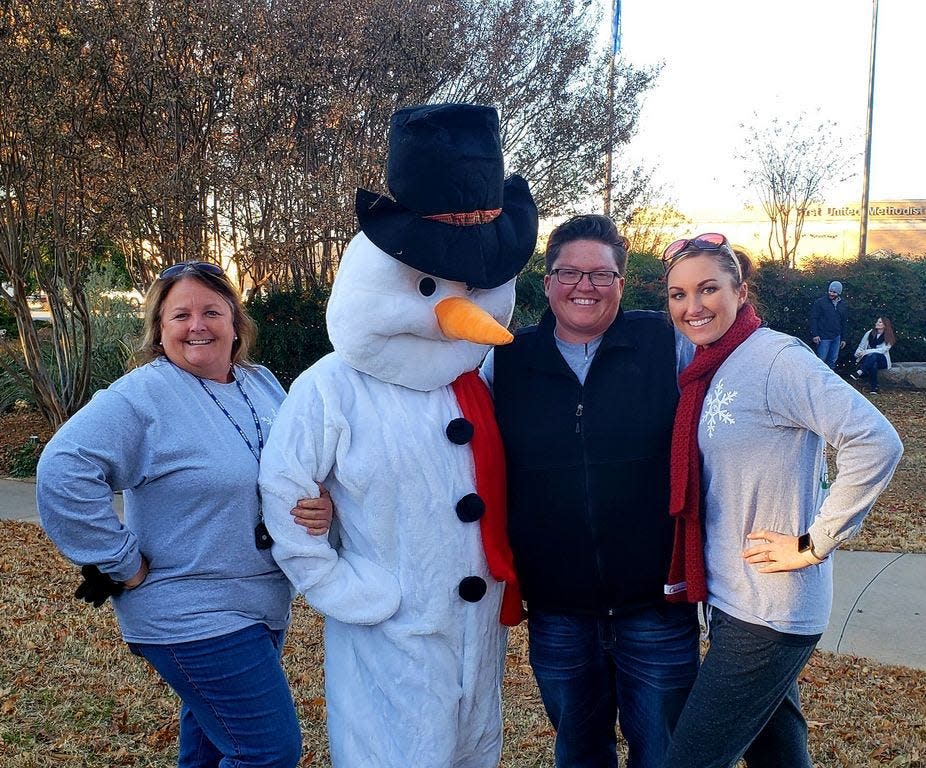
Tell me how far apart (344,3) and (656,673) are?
744 centimetres

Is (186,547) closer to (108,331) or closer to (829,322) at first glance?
(108,331)

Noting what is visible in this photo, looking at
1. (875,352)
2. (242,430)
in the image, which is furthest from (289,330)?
(875,352)

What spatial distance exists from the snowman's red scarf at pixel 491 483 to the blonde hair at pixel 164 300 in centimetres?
70

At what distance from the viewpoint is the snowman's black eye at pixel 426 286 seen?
2.41 meters

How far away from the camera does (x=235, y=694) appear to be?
236 centimetres

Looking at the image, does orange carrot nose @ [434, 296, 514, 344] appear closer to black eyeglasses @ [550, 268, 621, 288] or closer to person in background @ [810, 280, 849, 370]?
black eyeglasses @ [550, 268, 621, 288]

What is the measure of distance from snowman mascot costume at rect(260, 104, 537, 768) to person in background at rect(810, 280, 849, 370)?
1317cm

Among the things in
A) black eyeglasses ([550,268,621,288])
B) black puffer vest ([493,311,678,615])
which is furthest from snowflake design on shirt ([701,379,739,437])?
black eyeglasses ([550,268,621,288])

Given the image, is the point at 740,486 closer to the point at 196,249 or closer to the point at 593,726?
the point at 593,726

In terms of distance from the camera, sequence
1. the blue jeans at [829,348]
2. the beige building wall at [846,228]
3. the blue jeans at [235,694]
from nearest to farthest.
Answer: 1. the blue jeans at [235,694]
2. the blue jeans at [829,348]
3. the beige building wall at [846,228]

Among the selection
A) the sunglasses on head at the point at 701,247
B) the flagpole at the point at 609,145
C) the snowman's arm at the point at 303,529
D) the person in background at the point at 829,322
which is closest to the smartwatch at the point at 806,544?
the sunglasses on head at the point at 701,247

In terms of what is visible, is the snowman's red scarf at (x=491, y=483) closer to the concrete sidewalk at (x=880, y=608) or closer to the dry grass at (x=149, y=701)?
the dry grass at (x=149, y=701)

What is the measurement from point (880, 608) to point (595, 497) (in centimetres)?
347

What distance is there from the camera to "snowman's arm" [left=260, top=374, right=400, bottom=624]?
2297 millimetres
